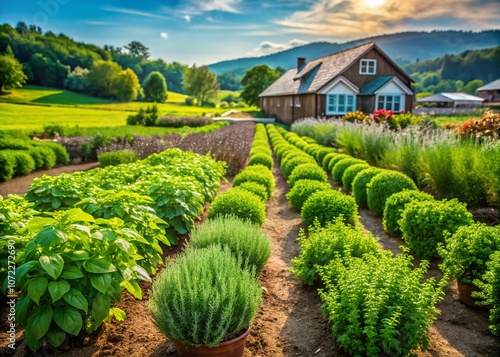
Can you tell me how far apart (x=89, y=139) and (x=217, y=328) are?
13551 mm

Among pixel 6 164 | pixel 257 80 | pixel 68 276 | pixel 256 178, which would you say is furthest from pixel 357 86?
pixel 257 80

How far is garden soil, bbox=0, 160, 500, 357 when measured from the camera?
9.53 ft

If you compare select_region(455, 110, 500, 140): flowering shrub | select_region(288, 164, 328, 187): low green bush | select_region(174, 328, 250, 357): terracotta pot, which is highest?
select_region(455, 110, 500, 140): flowering shrub

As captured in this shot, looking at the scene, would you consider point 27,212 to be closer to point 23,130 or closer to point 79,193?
point 79,193

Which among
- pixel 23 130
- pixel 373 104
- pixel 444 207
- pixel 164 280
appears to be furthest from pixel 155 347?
pixel 373 104

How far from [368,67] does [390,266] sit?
90.6 feet

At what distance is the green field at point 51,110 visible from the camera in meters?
10.4

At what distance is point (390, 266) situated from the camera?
2904 millimetres

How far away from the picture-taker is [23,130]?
11.9 m

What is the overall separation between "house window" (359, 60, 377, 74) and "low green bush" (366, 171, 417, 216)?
23.1 m

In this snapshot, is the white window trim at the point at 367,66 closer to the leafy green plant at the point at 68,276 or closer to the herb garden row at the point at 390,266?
the herb garden row at the point at 390,266

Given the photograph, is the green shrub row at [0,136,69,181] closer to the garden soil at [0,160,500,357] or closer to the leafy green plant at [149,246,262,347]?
the garden soil at [0,160,500,357]

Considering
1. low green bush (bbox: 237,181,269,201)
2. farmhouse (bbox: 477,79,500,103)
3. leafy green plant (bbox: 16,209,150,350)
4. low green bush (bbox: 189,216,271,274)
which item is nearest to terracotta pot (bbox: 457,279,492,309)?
low green bush (bbox: 189,216,271,274)

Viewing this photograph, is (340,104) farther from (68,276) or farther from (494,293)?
(68,276)
